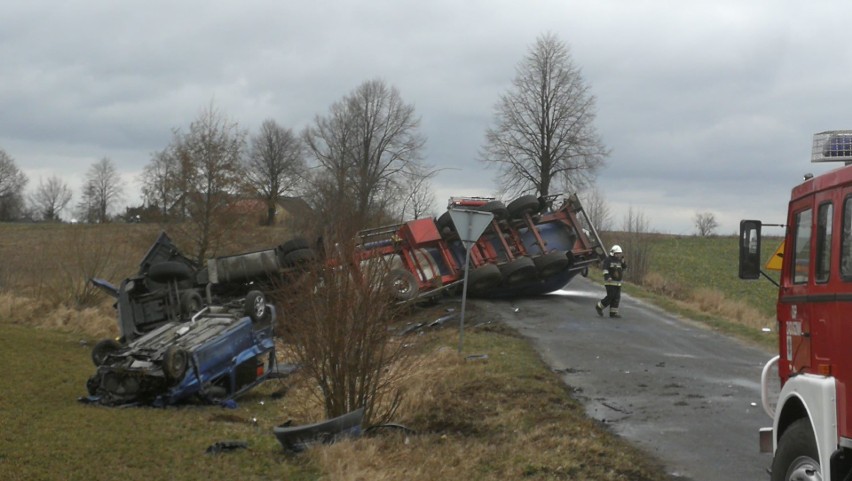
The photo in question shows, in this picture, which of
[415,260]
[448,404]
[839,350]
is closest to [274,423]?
[448,404]

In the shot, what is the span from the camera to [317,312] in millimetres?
8969

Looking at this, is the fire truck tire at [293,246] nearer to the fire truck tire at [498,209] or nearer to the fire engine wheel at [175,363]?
the fire engine wheel at [175,363]

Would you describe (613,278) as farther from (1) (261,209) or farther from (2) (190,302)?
(1) (261,209)

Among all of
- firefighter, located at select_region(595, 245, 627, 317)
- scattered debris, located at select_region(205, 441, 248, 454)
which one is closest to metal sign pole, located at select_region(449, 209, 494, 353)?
firefighter, located at select_region(595, 245, 627, 317)

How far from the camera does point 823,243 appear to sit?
16.6 ft

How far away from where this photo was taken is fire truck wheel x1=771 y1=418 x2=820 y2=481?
489 centimetres

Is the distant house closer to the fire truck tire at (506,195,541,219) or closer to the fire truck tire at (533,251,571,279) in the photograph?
the fire truck tire at (506,195,541,219)

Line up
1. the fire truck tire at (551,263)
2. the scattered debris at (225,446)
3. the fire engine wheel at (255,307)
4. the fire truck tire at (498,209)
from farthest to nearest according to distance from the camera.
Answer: the fire truck tire at (498,209) → the fire truck tire at (551,263) → the fire engine wheel at (255,307) → the scattered debris at (225,446)

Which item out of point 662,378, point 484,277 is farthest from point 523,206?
point 662,378

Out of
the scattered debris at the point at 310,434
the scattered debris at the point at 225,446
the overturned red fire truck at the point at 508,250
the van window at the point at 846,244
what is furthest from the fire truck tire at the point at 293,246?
the van window at the point at 846,244

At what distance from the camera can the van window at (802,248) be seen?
210 inches

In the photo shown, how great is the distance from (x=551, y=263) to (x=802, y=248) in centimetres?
1492

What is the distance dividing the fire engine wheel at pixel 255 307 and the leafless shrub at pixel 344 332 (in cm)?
364

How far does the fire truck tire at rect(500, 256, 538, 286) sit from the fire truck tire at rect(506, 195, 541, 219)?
4.04ft
